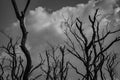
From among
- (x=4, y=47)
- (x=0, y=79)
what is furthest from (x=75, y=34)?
(x=0, y=79)

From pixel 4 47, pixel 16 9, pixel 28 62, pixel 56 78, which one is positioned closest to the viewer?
pixel 28 62

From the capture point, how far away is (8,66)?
17578mm

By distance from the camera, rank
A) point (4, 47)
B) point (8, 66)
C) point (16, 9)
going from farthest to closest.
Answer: point (8, 66)
point (4, 47)
point (16, 9)

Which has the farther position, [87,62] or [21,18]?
[87,62]

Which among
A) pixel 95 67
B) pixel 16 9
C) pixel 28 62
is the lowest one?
pixel 28 62

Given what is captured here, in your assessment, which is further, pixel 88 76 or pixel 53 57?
pixel 53 57

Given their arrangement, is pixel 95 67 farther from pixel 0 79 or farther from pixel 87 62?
pixel 0 79

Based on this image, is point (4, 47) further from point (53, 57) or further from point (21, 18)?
point (21, 18)

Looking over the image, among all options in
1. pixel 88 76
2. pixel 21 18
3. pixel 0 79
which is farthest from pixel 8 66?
pixel 21 18

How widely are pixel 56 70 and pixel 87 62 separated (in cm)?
1248

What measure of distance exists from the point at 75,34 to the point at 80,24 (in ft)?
5.27

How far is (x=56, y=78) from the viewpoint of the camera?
830 inches

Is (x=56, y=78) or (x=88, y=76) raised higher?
(x=56, y=78)

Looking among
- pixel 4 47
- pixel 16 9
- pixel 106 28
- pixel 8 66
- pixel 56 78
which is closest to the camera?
pixel 16 9
